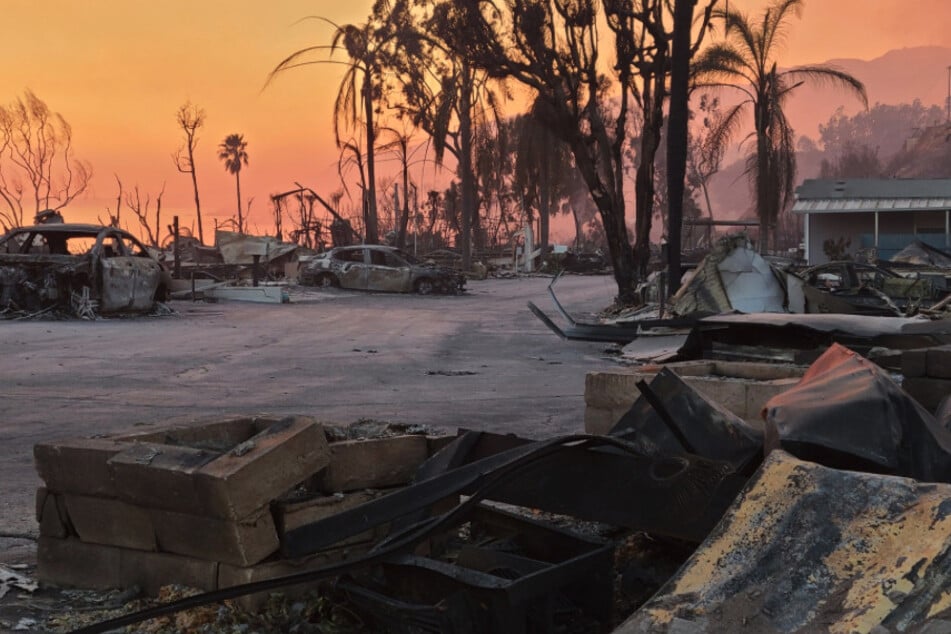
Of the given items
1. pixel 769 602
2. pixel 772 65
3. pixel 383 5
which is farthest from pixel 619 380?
pixel 383 5

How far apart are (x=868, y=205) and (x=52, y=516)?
3480 centimetres

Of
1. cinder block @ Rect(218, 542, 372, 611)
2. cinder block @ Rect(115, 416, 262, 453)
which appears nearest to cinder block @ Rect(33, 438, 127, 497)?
cinder block @ Rect(115, 416, 262, 453)

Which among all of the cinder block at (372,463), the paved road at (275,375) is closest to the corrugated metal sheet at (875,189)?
the paved road at (275,375)

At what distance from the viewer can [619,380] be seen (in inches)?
193

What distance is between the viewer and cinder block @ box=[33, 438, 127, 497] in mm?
3750

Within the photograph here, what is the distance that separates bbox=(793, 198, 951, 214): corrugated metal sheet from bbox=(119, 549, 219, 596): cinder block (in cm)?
3422

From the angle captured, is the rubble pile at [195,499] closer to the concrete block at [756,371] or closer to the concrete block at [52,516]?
the concrete block at [52,516]

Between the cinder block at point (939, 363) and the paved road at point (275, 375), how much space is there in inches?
121

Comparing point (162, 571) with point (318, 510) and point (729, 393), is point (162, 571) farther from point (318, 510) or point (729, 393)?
point (729, 393)

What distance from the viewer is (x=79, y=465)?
12.5 feet

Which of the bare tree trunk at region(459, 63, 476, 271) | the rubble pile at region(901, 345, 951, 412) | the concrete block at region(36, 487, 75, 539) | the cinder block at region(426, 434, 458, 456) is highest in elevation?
the bare tree trunk at region(459, 63, 476, 271)

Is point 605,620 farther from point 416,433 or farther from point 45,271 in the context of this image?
point 45,271

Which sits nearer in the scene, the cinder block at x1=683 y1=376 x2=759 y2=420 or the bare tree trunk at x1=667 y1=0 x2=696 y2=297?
the cinder block at x1=683 y1=376 x2=759 y2=420

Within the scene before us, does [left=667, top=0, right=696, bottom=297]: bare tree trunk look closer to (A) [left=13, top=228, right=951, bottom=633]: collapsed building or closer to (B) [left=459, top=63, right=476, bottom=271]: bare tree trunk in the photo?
(A) [left=13, top=228, right=951, bottom=633]: collapsed building
